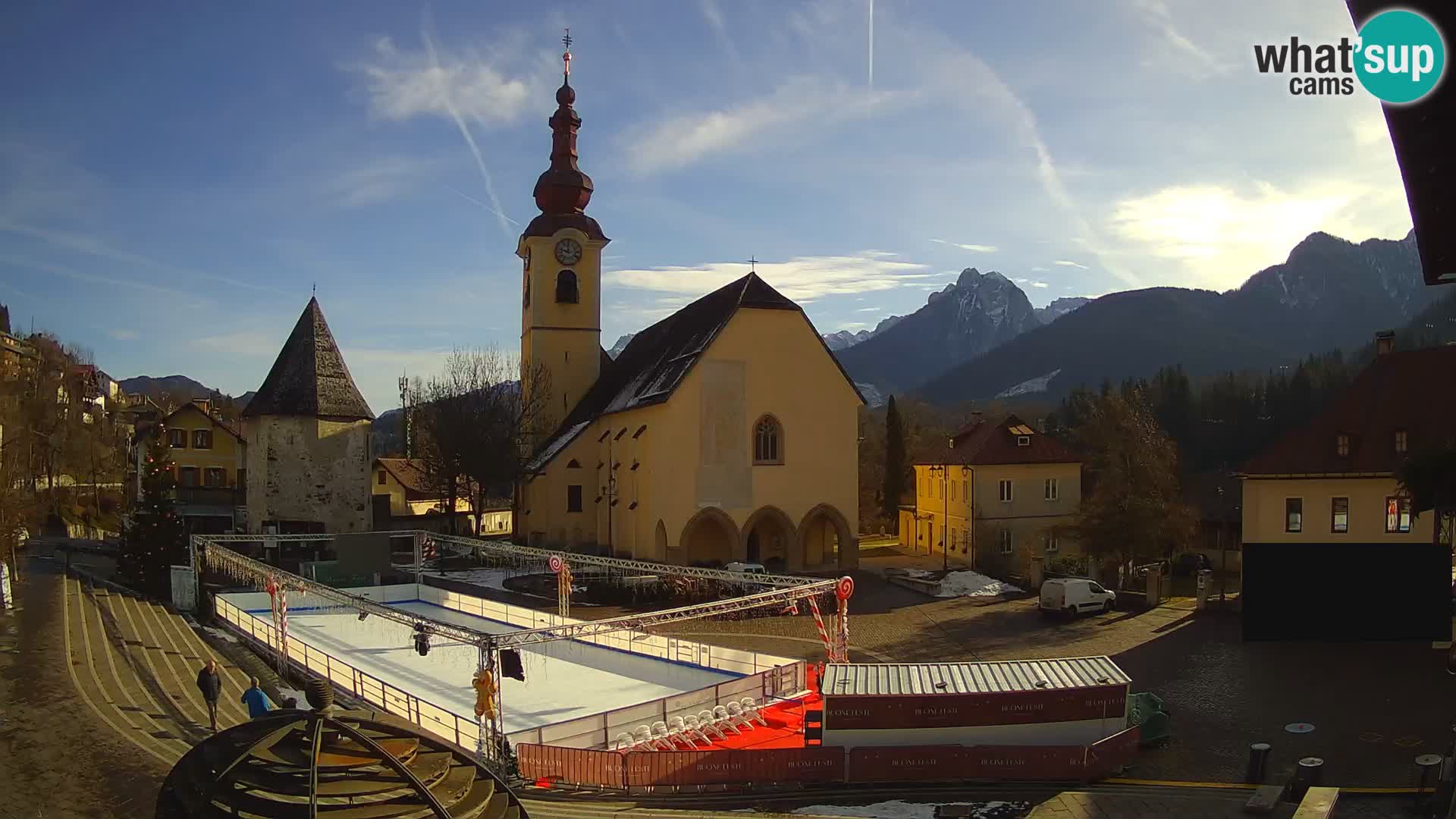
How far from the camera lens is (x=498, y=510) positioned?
6625cm

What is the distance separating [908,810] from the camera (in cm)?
1264

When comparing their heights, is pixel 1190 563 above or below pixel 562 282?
below

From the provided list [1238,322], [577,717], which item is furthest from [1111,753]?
[1238,322]

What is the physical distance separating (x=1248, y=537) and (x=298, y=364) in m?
35.8

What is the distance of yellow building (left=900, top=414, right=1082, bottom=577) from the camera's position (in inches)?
1651

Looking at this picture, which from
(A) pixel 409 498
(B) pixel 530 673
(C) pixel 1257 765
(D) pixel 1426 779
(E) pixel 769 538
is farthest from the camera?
(A) pixel 409 498

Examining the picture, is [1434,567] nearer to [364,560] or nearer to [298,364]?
[364,560]

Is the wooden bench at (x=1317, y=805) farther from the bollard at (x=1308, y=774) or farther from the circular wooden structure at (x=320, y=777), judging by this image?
the circular wooden structure at (x=320, y=777)

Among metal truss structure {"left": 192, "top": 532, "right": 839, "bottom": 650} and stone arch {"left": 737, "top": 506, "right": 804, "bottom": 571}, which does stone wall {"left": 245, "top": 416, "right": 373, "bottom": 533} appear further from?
stone arch {"left": 737, "top": 506, "right": 804, "bottom": 571}

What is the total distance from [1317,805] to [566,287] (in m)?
44.7

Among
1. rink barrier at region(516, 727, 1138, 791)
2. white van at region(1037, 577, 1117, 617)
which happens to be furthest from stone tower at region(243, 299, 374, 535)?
rink barrier at region(516, 727, 1138, 791)

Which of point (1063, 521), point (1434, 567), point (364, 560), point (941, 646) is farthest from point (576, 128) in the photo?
point (1434, 567)

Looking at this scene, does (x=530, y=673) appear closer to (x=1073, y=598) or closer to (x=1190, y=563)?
(x=1073, y=598)

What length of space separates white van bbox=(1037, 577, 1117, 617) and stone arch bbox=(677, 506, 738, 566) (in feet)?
39.4
